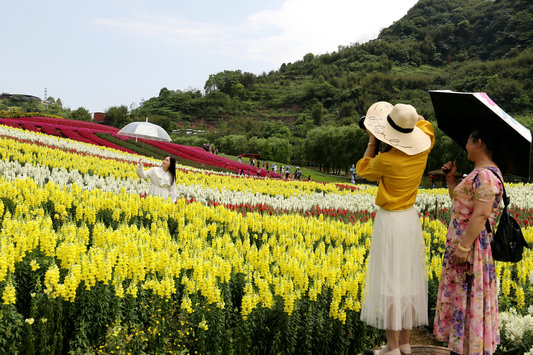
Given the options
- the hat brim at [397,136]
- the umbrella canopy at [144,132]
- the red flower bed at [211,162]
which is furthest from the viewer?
the red flower bed at [211,162]

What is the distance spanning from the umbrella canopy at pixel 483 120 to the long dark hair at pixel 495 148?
3 cm

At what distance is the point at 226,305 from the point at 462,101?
2.75m

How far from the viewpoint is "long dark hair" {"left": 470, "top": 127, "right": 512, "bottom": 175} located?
10.1 feet

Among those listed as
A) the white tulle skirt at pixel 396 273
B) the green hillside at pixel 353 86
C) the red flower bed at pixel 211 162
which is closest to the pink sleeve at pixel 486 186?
the white tulle skirt at pixel 396 273

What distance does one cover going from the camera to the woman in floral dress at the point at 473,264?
2.98 meters

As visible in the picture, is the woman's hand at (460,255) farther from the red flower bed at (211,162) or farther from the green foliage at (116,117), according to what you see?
the green foliage at (116,117)

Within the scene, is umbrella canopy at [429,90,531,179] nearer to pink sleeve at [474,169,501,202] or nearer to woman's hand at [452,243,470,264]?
pink sleeve at [474,169,501,202]

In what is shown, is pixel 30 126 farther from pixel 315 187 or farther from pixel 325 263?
pixel 325 263

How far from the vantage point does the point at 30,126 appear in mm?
23297

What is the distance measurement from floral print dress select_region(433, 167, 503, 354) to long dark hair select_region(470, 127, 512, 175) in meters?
0.15

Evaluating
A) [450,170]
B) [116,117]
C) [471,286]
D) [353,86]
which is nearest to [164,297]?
[471,286]

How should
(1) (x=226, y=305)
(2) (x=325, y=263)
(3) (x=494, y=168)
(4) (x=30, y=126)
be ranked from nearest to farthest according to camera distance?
(3) (x=494, y=168), (1) (x=226, y=305), (2) (x=325, y=263), (4) (x=30, y=126)

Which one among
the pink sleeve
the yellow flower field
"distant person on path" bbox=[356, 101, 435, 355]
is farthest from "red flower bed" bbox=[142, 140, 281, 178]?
the pink sleeve

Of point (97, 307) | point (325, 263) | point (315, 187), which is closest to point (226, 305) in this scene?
point (97, 307)
